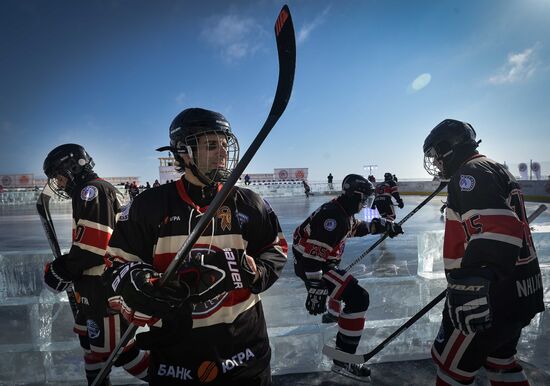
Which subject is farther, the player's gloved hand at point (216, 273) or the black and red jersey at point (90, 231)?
the black and red jersey at point (90, 231)

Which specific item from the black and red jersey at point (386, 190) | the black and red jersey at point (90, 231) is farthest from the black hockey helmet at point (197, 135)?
the black and red jersey at point (386, 190)

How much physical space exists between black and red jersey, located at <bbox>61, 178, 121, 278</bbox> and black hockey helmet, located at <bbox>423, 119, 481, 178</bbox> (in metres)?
2.17

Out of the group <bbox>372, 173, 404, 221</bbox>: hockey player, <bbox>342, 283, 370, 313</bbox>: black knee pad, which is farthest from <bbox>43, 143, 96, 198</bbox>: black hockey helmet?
<bbox>372, 173, 404, 221</bbox>: hockey player

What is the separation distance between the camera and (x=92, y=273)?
2.40 meters

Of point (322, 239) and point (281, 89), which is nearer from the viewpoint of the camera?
point (281, 89)

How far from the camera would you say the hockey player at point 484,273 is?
5.66 feet

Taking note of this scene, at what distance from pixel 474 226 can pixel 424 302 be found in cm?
230

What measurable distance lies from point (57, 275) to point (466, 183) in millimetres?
2547

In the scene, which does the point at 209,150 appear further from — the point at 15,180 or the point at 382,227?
the point at 15,180

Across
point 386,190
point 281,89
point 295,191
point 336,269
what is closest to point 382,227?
point 336,269

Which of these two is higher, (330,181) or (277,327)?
(330,181)

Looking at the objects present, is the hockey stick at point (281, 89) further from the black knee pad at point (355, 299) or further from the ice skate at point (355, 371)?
the black knee pad at point (355, 299)

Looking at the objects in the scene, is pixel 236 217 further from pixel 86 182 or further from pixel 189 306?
pixel 86 182

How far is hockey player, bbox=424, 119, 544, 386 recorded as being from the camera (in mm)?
1725
